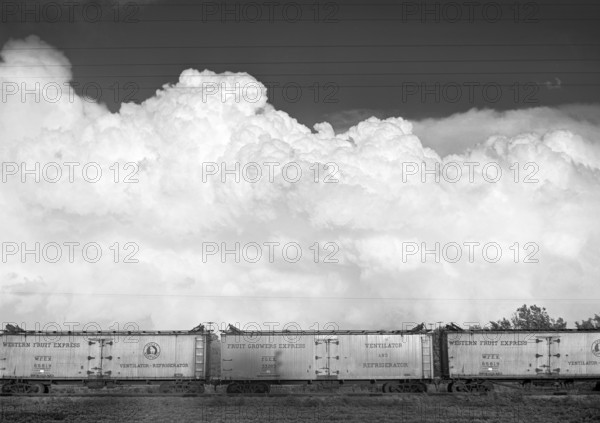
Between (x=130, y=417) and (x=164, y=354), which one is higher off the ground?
(x=164, y=354)

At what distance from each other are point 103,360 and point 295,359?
474 inches

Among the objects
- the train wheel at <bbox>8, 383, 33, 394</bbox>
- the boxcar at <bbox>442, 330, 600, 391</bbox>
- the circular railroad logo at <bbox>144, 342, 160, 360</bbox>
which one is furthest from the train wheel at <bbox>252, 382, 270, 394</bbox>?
the train wheel at <bbox>8, 383, 33, 394</bbox>

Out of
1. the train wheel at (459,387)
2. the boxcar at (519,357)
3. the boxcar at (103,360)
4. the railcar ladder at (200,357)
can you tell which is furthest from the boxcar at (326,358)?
the boxcar at (103,360)

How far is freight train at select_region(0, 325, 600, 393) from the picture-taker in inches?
1662

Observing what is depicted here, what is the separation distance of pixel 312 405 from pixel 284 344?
682cm

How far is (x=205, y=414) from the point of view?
108ft

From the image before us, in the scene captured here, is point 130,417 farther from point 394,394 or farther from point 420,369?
point 420,369

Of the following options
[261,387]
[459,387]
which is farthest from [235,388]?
[459,387]

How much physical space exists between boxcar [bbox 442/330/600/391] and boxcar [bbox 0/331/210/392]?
16019 millimetres

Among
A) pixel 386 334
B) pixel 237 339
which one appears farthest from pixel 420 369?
pixel 237 339

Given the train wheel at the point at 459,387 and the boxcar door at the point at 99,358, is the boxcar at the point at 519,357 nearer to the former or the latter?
the train wheel at the point at 459,387

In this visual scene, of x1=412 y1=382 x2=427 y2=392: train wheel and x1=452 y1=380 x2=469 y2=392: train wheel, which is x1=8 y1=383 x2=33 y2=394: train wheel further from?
x1=452 y1=380 x2=469 y2=392: train wheel

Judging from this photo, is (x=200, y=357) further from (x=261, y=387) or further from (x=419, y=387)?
(x=419, y=387)

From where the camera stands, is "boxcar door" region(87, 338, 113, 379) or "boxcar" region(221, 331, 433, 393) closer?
"boxcar" region(221, 331, 433, 393)
